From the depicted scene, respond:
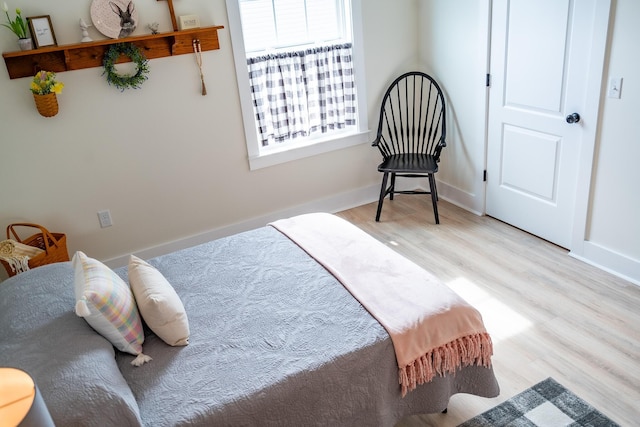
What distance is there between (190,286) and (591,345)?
187cm

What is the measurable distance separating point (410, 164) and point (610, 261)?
1422 mm

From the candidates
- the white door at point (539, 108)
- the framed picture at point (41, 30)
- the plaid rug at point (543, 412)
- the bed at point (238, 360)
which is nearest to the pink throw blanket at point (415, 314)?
the bed at point (238, 360)

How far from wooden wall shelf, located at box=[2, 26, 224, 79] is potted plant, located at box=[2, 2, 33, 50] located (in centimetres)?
4

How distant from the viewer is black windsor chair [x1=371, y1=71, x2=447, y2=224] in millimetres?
3932

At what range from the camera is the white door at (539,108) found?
2938 millimetres

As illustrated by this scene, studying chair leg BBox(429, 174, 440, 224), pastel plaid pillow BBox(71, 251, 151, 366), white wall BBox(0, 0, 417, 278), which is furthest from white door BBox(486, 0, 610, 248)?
pastel plaid pillow BBox(71, 251, 151, 366)

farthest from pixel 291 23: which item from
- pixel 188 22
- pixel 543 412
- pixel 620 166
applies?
pixel 543 412

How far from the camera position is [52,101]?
9.67 ft

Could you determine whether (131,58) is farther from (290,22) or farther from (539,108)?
(539,108)

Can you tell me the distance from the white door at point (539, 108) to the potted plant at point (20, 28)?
9.08 ft

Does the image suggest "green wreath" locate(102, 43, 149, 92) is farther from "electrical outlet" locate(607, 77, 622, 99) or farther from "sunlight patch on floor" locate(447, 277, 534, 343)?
"electrical outlet" locate(607, 77, 622, 99)

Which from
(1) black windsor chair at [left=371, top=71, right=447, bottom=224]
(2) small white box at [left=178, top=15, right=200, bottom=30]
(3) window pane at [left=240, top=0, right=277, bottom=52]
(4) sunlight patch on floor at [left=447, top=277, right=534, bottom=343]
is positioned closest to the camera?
(4) sunlight patch on floor at [left=447, top=277, right=534, bottom=343]

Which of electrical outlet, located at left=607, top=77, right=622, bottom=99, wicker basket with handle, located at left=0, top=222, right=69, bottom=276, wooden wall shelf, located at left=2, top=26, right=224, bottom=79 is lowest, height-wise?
wicker basket with handle, located at left=0, top=222, right=69, bottom=276

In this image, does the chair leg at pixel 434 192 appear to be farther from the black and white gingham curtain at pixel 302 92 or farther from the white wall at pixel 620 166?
the white wall at pixel 620 166
